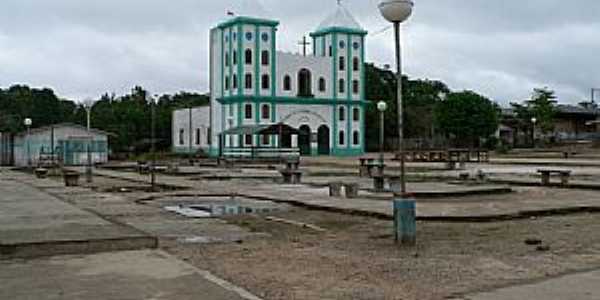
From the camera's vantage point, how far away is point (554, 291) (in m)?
6.91

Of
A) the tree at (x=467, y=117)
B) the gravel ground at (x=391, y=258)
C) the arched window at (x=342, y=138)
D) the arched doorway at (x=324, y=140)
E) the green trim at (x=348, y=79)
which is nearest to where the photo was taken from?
the gravel ground at (x=391, y=258)

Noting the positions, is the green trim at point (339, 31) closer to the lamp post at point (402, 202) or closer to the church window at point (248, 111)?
the church window at point (248, 111)

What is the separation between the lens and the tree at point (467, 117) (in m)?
75.4

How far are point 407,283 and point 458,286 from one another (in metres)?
0.51

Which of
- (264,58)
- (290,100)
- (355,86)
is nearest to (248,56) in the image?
(264,58)

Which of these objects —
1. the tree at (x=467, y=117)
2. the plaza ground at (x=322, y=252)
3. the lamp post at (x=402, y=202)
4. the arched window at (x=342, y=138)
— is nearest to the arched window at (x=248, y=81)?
the arched window at (x=342, y=138)

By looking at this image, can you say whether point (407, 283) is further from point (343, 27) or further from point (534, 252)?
point (343, 27)

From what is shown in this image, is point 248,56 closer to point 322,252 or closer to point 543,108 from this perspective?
point 543,108

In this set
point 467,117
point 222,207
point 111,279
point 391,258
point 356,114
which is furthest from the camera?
point 356,114

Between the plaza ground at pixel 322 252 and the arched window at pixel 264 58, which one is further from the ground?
the arched window at pixel 264 58

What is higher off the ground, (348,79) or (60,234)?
(348,79)

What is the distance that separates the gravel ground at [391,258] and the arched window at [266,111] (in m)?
Answer: 57.6

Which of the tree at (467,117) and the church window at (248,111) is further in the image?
the tree at (467,117)

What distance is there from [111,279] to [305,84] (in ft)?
220
